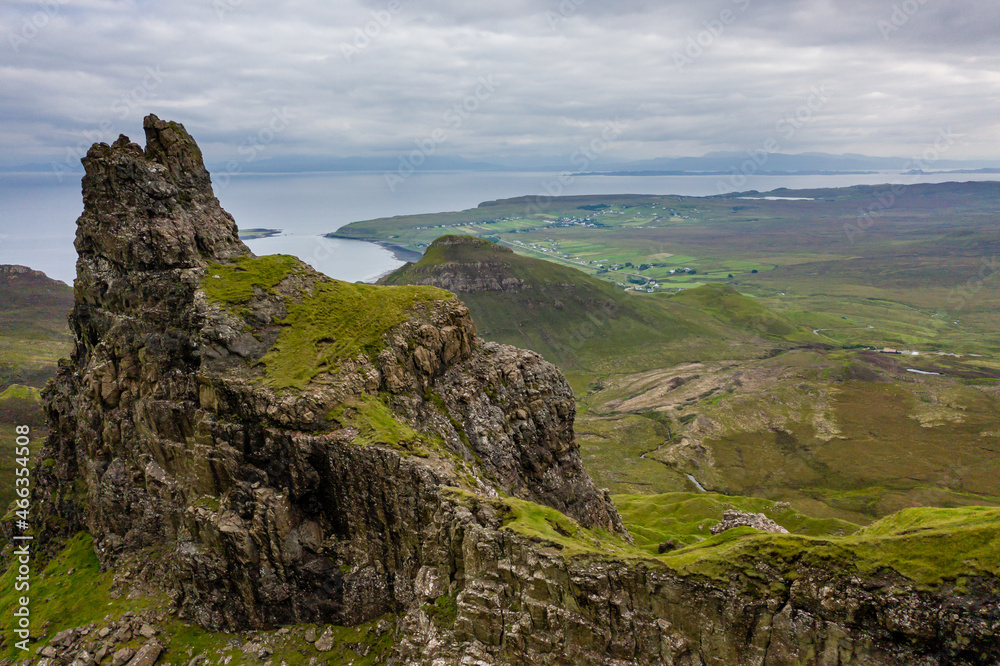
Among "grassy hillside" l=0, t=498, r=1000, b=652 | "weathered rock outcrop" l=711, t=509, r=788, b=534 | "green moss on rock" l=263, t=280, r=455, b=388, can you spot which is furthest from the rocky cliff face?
"weathered rock outcrop" l=711, t=509, r=788, b=534

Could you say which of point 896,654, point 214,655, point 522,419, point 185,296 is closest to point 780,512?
point 522,419

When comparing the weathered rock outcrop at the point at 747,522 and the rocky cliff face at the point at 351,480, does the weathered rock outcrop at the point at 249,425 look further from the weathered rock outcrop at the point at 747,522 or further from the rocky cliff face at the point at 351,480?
the weathered rock outcrop at the point at 747,522

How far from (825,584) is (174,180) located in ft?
234

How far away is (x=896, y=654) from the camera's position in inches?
1089

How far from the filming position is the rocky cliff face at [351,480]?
30734 mm

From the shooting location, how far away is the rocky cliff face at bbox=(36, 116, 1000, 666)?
30.7m

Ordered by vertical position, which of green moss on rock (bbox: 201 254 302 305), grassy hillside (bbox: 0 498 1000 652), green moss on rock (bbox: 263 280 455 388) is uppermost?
green moss on rock (bbox: 201 254 302 305)

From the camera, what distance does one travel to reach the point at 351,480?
4484 cm

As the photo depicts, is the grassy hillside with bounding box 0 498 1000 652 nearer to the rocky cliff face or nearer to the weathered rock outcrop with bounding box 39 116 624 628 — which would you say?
the rocky cliff face

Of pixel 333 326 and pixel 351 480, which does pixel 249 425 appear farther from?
pixel 333 326

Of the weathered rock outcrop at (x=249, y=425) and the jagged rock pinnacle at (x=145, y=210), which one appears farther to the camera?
the jagged rock pinnacle at (x=145, y=210)

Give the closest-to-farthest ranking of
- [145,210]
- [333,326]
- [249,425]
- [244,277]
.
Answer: [249,425]
[333,326]
[244,277]
[145,210]

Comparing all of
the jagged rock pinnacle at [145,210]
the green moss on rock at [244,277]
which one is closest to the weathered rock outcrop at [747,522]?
the green moss on rock at [244,277]

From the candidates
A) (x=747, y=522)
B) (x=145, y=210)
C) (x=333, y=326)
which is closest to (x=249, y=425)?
(x=333, y=326)
